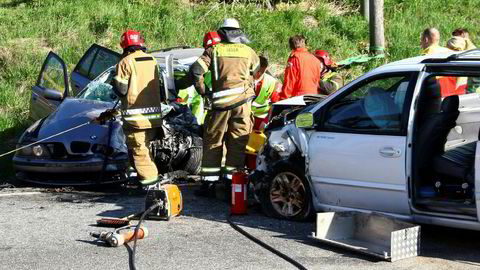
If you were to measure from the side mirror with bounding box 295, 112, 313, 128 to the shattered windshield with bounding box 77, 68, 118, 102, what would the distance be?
403cm

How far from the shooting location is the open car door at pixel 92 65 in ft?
40.6

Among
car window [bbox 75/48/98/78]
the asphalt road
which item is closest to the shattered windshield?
car window [bbox 75/48/98/78]

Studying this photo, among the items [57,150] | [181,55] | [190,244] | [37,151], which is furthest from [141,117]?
[181,55]

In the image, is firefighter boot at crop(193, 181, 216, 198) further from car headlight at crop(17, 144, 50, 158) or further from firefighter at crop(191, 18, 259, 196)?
car headlight at crop(17, 144, 50, 158)

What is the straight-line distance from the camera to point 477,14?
1938 centimetres

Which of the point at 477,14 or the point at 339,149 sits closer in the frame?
the point at 339,149

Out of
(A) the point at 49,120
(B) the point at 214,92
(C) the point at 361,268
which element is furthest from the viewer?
(A) the point at 49,120

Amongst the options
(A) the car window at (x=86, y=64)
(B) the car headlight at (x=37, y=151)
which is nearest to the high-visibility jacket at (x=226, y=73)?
(B) the car headlight at (x=37, y=151)

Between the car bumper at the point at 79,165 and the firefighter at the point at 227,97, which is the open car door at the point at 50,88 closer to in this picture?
the car bumper at the point at 79,165

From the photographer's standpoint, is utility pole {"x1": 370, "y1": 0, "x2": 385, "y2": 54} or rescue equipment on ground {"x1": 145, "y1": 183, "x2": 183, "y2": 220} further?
utility pole {"x1": 370, "y1": 0, "x2": 385, "y2": 54}

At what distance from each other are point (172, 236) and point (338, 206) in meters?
1.56

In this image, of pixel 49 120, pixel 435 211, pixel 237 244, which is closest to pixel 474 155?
pixel 435 211

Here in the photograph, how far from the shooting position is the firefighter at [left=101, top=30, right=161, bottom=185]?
9383mm

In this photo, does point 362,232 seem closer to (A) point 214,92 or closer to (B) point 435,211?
(B) point 435,211
